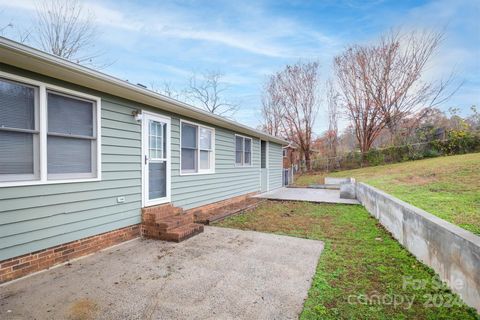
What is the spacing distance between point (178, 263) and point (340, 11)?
1006 cm

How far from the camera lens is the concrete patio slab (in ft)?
7.65

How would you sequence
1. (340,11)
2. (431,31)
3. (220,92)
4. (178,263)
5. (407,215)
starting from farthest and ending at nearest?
(220,92) < (431,31) < (340,11) < (407,215) < (178,263)

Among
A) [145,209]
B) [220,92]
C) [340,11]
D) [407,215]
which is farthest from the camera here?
[220,92]

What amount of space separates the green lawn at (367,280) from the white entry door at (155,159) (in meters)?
1.79

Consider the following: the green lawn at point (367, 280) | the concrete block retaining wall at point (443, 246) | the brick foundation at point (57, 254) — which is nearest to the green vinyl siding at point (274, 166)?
the green lawn at point (367, 280)

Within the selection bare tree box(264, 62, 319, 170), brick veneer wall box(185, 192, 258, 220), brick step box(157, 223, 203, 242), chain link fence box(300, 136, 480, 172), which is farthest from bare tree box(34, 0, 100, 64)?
chain link fence box(300, 136, 480, 172)

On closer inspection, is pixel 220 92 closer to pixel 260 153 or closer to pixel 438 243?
pixel 260 153

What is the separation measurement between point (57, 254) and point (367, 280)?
4.08 metres

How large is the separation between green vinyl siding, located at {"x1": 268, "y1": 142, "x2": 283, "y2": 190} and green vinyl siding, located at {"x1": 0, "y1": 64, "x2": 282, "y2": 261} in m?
5.99

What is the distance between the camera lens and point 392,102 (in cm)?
1861

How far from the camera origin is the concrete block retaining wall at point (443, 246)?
2.15 meters

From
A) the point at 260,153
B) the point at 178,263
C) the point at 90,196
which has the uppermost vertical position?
the point at 260,153

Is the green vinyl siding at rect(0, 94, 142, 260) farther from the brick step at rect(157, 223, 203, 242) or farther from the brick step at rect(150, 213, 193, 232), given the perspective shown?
the brick step at rect(157, 223, 203, 242)

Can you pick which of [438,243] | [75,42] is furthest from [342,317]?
[75,42]
